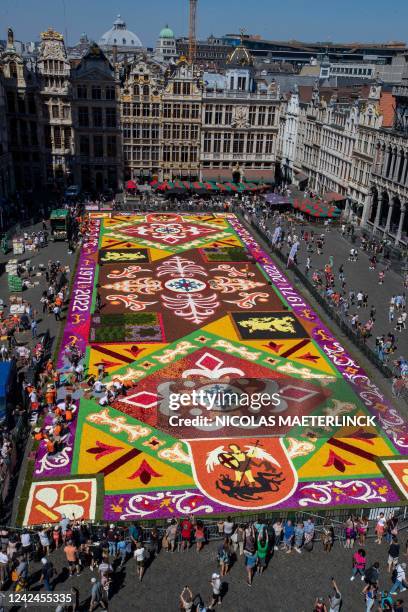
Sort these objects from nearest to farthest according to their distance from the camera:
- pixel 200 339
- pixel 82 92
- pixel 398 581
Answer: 1. pixel 398 581
2. pixel 200 339
3. pixel 82 92

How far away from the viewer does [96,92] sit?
252 feet

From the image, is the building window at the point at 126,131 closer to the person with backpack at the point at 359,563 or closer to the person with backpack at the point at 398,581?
the person with backpack at the point at 359,563

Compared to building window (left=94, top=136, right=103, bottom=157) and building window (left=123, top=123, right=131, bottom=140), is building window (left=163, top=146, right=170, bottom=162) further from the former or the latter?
building window (left=94, top=136, right=103, bottom=157)

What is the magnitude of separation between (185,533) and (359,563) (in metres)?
6.43

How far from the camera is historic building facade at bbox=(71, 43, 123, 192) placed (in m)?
75.7

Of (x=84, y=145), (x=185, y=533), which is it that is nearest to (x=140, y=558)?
(x=185, y=533)

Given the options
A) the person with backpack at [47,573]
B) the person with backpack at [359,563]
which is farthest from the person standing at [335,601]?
the person with backpack at [47,573]

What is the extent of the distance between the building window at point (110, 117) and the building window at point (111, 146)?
1.79 meters

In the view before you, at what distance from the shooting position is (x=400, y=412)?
1203 inches

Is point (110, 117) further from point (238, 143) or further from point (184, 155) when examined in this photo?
point (238, 143)

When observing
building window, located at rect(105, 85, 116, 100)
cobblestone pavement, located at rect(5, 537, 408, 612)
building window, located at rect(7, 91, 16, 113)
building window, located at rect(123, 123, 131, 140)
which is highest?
building window, located at rect(105, 85, 116, 100)

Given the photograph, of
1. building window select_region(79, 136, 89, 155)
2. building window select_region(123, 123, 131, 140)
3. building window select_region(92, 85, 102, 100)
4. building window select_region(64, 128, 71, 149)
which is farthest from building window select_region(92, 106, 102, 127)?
building window select_region(64, 128, 71, 149)

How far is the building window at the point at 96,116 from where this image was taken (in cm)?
7781

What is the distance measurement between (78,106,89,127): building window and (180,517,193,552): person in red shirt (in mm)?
67983
